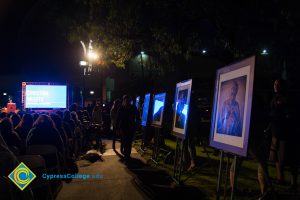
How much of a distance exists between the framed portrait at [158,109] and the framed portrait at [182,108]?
168cm

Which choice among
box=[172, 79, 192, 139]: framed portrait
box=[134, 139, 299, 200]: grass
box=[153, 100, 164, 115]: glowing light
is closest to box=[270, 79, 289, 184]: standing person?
box=[134, 139, 299, 200]: grass

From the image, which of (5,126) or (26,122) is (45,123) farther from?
(26,122)

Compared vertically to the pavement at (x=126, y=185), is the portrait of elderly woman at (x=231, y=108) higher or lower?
higher

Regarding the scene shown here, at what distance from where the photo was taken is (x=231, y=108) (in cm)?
446

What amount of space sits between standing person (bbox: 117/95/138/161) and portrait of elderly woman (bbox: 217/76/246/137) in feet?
19.4

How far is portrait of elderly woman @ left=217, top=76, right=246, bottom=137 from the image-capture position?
4.20m

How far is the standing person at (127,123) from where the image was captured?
10.4 meters

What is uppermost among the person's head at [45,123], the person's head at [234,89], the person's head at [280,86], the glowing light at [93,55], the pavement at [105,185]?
the glowing light at [93,55]

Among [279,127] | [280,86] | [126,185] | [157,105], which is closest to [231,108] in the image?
[280,86]

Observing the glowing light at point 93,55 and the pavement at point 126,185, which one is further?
the glowing light at point 93,55

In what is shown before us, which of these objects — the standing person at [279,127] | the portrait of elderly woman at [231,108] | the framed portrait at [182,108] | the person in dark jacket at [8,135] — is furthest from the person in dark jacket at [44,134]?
the standing person at [279,127]

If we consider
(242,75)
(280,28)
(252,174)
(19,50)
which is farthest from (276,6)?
(19,50)

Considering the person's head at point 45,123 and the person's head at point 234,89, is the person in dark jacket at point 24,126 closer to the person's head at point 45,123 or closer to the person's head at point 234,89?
the person's head at point 45,123

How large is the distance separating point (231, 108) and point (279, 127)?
2.89 m
